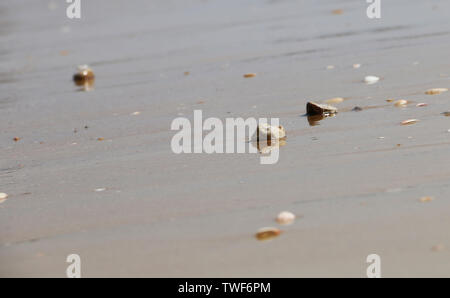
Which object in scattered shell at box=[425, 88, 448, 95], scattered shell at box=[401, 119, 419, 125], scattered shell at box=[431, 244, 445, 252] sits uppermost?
scattered shell at box=[425, 88, 448, 95]

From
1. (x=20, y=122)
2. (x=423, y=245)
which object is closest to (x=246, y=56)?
(x=20, y=122)

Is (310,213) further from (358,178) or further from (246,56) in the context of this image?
(246,56)

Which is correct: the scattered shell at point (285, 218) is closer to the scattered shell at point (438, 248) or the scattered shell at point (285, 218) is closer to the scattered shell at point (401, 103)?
the scattered shell at point (438, 248)

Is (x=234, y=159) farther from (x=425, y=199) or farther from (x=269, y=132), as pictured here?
(x=425, y=199)

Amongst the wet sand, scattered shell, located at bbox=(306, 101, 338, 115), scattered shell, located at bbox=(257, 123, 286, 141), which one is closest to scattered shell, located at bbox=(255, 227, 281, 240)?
the wet sand

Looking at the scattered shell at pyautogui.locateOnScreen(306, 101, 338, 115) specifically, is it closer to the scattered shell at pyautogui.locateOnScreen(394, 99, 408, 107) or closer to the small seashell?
the scattered shell at pyautogui.locateOnScreen(394, 99, 408, 107)

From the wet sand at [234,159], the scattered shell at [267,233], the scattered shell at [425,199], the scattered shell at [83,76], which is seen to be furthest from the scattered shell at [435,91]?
the scattered shell at [83,76]

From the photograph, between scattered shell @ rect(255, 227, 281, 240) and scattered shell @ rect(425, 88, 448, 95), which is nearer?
scattered shell @ rect(255, 227, 281, 240)
